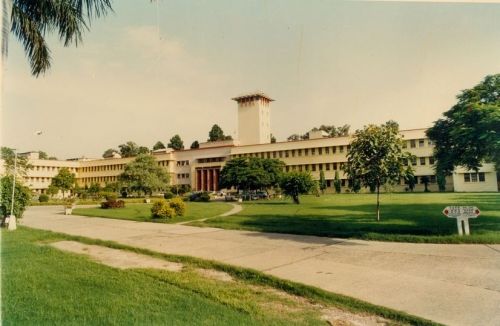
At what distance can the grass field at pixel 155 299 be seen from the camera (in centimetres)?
461

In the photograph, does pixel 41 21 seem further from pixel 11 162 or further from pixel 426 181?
pixel 426 181

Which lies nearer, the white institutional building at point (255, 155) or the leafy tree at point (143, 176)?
the white institutional building at point (255, 155)

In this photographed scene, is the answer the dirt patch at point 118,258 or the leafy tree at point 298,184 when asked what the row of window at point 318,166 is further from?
the dirt patch at point 118,258

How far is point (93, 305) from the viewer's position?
5.09m

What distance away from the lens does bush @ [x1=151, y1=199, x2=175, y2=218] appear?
19.7 m

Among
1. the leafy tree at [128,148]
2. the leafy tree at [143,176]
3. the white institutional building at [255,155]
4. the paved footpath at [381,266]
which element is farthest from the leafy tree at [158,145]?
the paved footpath at [381,266]

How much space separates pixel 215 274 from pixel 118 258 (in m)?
3.28

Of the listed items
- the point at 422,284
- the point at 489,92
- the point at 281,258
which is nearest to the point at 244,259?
the point at 281,258

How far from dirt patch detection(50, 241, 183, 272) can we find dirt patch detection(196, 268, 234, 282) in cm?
54

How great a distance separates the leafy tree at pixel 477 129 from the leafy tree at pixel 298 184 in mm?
15113

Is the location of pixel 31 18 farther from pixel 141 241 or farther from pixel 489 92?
pixel 489 92

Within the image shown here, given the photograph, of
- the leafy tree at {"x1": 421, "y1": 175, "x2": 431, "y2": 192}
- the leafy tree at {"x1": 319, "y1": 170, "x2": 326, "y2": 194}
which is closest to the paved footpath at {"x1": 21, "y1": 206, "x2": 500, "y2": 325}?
the leafy tree at {"x1": 319, "y1": 170, "x2": 326, "y2": 194}

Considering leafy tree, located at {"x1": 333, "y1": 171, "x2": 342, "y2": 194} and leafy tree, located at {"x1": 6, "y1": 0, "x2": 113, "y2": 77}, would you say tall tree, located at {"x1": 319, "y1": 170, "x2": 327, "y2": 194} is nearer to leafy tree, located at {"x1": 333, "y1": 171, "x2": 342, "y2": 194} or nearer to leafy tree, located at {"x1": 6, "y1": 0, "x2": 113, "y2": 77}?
leafy tree, located at {"x1": 333, "y1": 171, "x2": 342, "y2": 194}

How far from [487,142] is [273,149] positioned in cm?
5625
